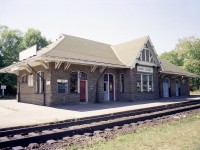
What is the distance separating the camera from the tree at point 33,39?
53897 millimetres

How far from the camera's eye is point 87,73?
63.5 feet

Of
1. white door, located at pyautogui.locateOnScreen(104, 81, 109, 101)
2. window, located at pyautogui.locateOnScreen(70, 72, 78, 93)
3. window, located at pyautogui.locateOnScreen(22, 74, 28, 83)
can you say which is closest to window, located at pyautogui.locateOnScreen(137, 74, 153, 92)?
white door, located at pyautogui.locateOnScreen(104, 81, 109, 101)

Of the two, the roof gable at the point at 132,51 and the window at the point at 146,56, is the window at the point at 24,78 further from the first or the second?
the window at the point at 146,56

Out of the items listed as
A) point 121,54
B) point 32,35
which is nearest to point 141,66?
point 121,54

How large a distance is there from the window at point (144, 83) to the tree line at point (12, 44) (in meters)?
26.0

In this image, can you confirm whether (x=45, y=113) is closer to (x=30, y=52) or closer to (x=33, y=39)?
(x=30, y=52)

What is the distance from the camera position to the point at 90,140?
6430 mm

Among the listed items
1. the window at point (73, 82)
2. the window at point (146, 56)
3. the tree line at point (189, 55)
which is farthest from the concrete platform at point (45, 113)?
the tree line at point (189, 55)

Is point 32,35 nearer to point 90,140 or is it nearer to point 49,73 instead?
point 49,73

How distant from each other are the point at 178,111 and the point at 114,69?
1102 centimetres

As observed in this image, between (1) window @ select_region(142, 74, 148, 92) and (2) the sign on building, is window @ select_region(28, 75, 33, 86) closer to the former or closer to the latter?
(2) the sign on building

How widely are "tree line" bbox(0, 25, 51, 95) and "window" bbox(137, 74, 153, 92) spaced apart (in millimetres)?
26042

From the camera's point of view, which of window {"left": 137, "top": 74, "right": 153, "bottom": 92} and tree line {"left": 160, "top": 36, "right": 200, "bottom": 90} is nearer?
window {"left": 137, "top": 74, "right": 153, "bottom": 92}

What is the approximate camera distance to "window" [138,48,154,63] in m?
23.7
